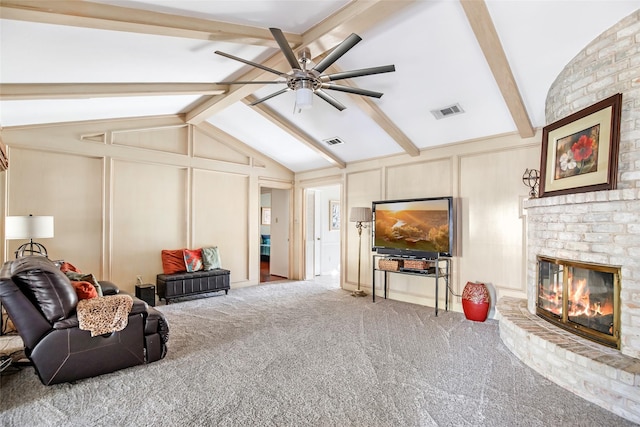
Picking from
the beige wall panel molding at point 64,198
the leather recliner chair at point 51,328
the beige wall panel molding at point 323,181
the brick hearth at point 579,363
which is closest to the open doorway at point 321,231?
the beige wall panel molding at point 323,181

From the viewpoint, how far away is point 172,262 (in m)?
5.75

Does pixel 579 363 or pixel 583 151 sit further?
pixel 583 151

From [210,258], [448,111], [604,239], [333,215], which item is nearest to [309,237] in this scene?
[333,215]

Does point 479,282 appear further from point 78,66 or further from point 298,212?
point 78,66

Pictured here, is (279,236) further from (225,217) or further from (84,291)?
(84,291)

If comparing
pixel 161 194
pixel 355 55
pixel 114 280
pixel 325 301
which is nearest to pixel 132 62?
pixel 355 55

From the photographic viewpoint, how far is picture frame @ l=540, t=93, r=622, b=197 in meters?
2.67

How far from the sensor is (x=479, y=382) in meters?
2.74

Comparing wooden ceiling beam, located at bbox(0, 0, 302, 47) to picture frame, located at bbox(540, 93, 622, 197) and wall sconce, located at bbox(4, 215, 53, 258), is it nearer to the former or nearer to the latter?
wall sconce, located at bbox(4, 215, 53, 258)

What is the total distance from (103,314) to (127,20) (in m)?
2.36

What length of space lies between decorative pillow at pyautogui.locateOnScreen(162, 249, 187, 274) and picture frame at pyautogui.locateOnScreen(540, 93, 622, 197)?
5.37 meters

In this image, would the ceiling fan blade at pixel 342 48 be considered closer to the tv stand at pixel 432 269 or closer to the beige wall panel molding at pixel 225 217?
the tv stand at pixel 432 269

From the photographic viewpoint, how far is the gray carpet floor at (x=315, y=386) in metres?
2.24

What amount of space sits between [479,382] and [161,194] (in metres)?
5.43
